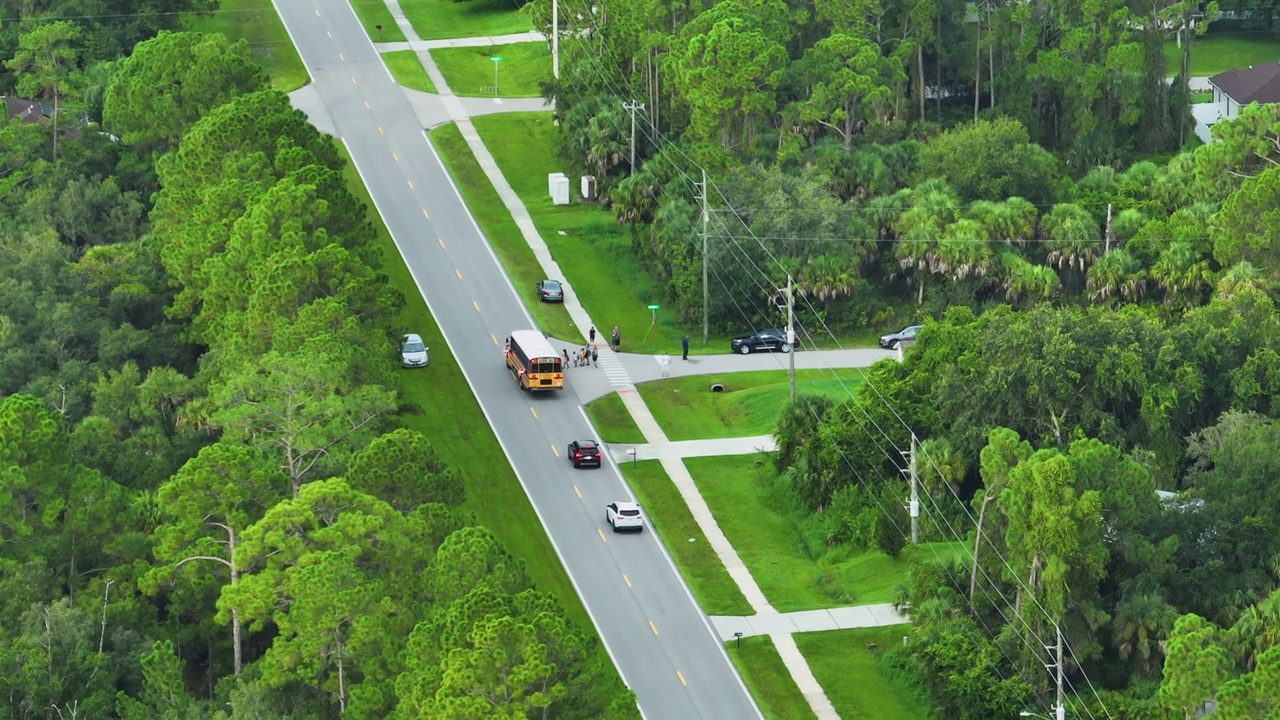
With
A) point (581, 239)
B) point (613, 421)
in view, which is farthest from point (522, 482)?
point (581, 239)

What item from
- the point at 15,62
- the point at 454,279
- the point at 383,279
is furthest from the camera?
the point at 15,62

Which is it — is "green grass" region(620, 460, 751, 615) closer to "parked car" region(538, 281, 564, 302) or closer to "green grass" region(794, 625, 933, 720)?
"green grass" region(794, 625, 933, 720)

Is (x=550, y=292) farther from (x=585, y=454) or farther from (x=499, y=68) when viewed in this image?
(x=499, y=68)

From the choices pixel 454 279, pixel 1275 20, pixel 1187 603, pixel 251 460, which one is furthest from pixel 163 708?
pixel 1275 20

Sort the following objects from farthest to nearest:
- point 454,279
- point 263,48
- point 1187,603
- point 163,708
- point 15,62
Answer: point 263,48
point 15,62
point 454,279
point 1187,603
point 163,708

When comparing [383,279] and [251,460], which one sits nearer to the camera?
[251,460]

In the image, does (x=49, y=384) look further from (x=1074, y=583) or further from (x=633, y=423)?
(x=1074, y=583)

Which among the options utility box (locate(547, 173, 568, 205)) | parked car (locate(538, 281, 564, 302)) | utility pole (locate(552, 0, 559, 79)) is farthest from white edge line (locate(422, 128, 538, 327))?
utility pole (locate(552, 0, 559, 79))
